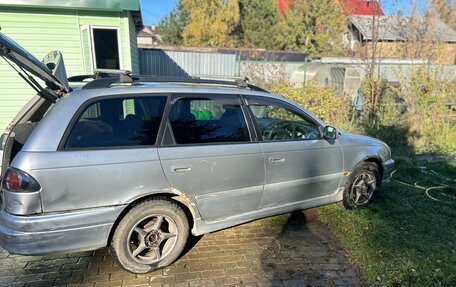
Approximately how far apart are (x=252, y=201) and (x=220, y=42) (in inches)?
1106

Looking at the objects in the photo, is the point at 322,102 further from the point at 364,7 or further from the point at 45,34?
the point at 45,34

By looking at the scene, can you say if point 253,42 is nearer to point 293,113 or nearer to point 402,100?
→ point 402,100

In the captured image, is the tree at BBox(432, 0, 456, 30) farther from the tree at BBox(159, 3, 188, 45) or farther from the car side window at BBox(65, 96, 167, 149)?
the tree at BBox(159, 3, 188, 45)

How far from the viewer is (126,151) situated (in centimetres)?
275

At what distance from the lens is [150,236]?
2.99 meters

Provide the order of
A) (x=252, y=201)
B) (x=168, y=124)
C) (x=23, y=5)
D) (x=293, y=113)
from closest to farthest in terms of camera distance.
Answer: (x=168, y=124), (x=252, y=201), (x=293, y=113), (x=23, y=5)

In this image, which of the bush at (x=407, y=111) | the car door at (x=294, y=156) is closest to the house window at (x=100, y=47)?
the bush at (x=407, y=111)

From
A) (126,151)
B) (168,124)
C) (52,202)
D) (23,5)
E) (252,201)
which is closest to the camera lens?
(52,202)

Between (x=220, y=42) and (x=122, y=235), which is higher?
(x=220, y=42)

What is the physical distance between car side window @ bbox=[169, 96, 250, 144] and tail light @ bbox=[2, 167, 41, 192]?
3.89 ft

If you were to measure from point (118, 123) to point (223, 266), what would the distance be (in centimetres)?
170

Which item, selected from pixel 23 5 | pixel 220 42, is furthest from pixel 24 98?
pixel 220 42

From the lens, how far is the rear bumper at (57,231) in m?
2.47

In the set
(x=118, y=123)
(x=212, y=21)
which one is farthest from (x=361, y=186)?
(x=212, y=21)
